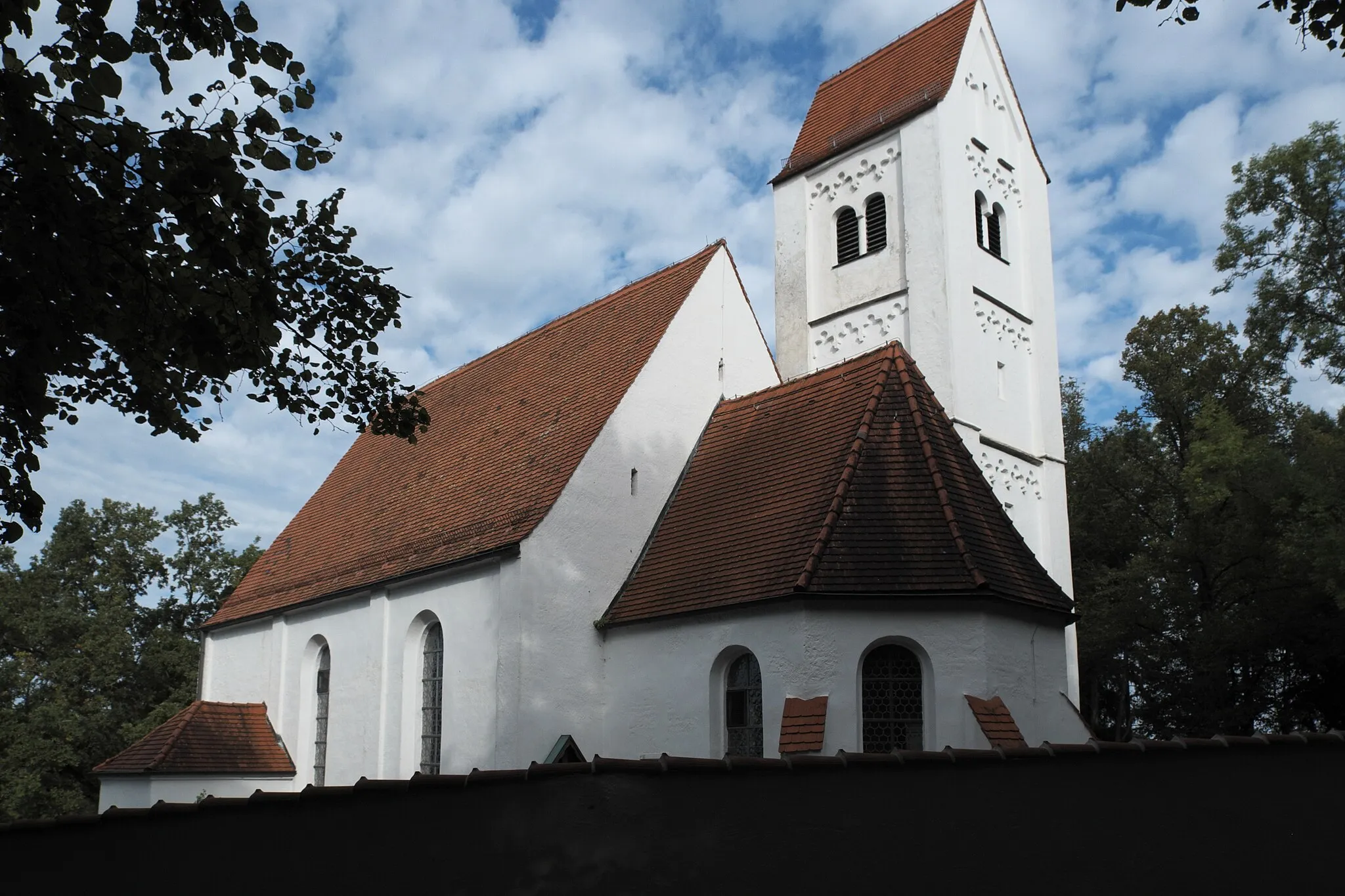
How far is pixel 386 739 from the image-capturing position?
17.8 meters

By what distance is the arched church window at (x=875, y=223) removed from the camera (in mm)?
23953

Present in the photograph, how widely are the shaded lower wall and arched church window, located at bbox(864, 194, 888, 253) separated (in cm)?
1739

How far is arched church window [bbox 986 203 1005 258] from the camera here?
79.8 ft

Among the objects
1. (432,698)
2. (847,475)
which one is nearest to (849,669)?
(847,475)

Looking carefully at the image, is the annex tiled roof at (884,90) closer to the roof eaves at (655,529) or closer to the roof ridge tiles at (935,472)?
the roof eaves at (655,529)

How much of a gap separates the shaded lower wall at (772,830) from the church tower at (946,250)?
13.6m

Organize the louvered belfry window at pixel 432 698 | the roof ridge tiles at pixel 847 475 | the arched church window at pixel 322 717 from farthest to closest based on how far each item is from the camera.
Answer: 1. the arched church window at pixel 322 717
2. the louvered belfry window at pixel 432 698
3. the roof ridge tiles at pixel 847 475

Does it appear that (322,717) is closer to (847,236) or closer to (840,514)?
(840,514)

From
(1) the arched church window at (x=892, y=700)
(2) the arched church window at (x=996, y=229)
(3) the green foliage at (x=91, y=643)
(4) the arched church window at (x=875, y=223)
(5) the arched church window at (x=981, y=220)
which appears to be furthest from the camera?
(3) the green foliage at (x=91, y=643)

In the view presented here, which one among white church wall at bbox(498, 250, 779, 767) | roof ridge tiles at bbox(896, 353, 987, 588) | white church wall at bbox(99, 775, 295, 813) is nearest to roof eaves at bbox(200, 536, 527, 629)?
white church wall at bbox(498, 250, 779, 767)

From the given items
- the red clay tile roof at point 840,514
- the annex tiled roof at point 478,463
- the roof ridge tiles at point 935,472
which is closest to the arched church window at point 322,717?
the annex tiled roof at point 478,463

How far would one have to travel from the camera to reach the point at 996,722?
12.6 metres

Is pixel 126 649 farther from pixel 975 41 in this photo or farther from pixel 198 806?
pixel 198 806

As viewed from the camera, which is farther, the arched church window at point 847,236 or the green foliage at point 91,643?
the green foliage at point 91,643
